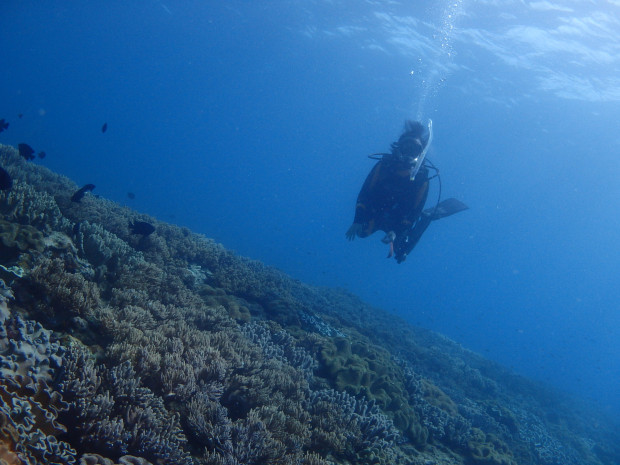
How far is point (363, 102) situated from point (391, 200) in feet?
182

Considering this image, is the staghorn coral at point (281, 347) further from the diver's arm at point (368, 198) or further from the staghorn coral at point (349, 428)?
the diver's arm at point (368, 198)

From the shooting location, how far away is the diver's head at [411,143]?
27.2 feet

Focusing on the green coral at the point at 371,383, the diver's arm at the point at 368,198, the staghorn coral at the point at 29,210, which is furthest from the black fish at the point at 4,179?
the diver's arm at the point at 368,198

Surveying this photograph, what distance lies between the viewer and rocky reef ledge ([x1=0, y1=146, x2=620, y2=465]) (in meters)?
3.38

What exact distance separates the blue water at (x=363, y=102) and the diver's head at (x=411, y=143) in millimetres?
22124

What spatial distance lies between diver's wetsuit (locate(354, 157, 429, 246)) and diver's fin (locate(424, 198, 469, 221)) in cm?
93

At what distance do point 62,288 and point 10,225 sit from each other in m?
2.06

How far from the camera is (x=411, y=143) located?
27.3 ft

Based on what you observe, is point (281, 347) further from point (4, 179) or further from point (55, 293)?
point (4, 179)

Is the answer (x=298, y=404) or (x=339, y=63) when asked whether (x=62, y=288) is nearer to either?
(x=298, y=404)

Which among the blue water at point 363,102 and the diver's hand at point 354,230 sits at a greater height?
the blue water at point 363,102

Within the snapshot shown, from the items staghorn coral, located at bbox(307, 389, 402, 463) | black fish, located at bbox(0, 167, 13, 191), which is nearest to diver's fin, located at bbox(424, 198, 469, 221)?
staghorn coral, located at bbox(307, 389, 402, 463)

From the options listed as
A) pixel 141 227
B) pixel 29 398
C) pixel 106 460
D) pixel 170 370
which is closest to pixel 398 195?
pixel 141 227

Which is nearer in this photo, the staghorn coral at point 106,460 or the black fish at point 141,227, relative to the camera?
the staghorn coral at point 106,460
